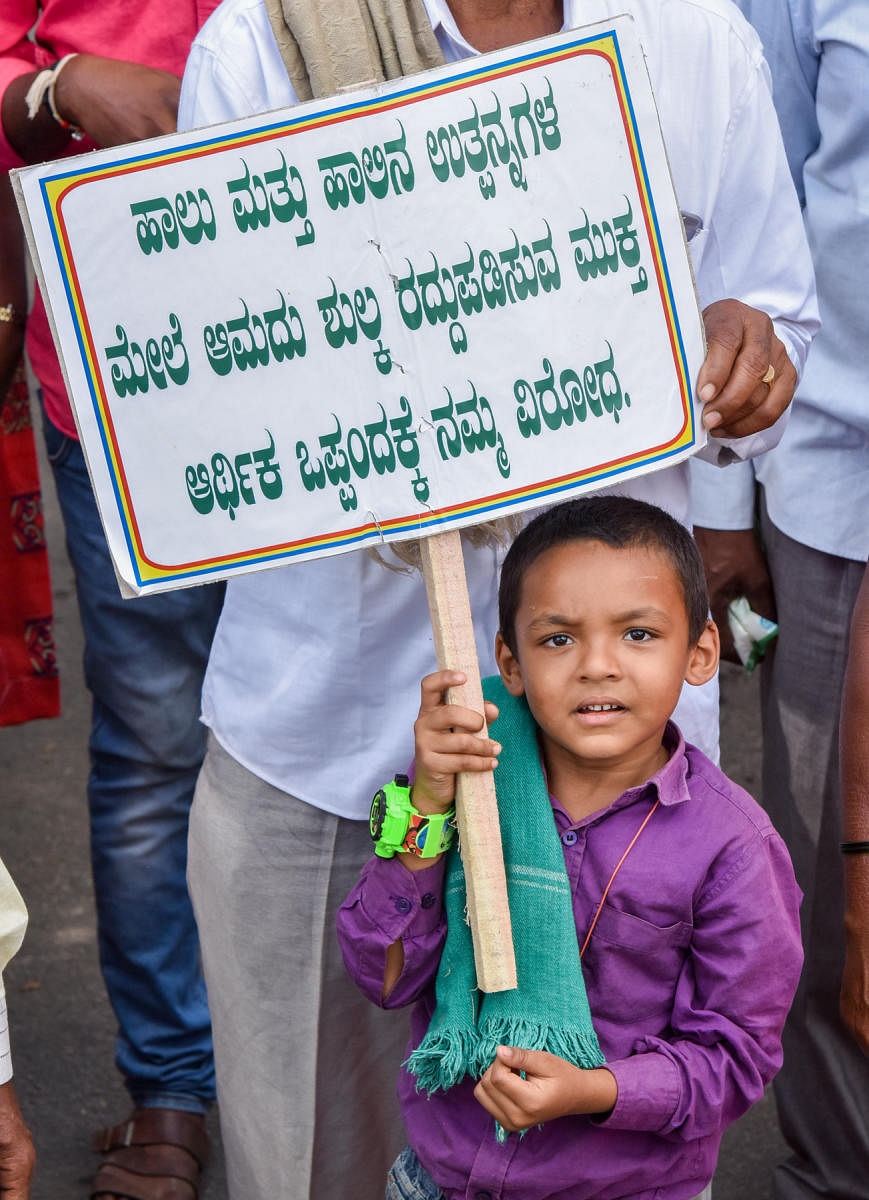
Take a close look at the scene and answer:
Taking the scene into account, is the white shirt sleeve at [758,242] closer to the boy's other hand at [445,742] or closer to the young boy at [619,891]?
the young boy at [619,891]

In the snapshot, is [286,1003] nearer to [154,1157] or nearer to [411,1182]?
[411,1182]

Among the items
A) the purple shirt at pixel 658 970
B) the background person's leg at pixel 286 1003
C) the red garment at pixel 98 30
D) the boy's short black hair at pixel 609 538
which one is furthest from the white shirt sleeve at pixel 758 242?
the red garment at pixel 98 30

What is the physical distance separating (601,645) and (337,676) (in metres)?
0.39

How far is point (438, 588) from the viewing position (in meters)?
1.67

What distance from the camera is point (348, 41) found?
5.66ft

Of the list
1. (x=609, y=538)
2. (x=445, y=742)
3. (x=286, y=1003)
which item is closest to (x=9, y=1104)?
(x=286, y=1003)

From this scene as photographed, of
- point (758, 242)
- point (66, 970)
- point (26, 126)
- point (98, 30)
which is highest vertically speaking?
point (98, 30)

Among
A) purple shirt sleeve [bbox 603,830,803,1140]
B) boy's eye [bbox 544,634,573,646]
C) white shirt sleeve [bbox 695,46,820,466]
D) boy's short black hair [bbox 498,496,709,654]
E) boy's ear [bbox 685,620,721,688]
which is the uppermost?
white shirt sleeve [bbox 695,46,820,466]

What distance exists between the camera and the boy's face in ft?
5.49

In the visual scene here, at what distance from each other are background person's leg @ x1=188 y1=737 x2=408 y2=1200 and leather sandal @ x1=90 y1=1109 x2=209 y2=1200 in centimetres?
69

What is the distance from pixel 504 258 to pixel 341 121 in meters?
0.21

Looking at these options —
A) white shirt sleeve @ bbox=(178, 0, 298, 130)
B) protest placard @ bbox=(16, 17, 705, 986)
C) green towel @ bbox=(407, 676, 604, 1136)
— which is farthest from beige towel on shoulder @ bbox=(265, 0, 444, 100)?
green towel @ bbox=(407, 676, 604, 1136)

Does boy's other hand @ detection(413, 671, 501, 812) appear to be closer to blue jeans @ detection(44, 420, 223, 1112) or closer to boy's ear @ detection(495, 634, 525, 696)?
boy's ear @ detection(495, 634, 525, 696)

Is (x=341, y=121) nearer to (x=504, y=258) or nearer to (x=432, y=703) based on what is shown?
(x=504, y=258)
